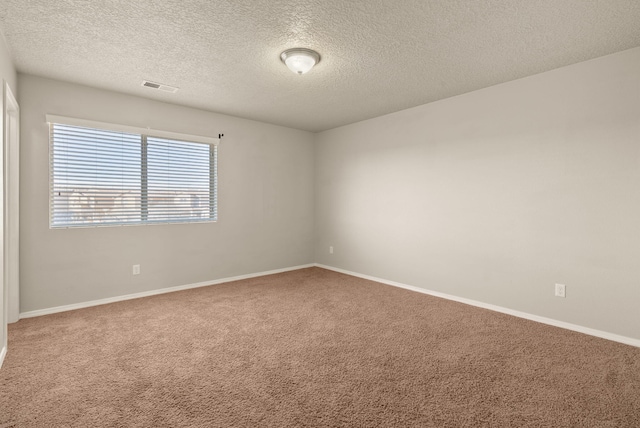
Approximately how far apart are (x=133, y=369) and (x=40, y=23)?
2640 millimetres

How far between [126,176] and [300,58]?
2.66 meters

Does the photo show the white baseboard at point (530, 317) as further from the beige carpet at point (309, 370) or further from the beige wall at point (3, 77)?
the beige wall at point (3, 77)

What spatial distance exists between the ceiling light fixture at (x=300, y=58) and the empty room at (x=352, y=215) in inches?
1.0

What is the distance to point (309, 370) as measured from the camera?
2285 mm

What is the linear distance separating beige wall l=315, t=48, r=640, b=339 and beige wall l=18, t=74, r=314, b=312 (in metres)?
1.32

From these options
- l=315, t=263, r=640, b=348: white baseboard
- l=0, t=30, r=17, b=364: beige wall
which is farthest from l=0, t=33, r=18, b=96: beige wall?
l=315, t=263, r=640, b=348: white baseboard

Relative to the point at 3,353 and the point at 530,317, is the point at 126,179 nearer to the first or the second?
the point at 3,353

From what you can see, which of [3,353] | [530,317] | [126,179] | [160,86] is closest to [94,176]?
[126,179]

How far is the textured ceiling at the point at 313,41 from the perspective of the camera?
2191 millimetres

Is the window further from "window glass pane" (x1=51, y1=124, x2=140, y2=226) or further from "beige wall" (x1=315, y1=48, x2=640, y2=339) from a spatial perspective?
"beige wall" (x1=315, y1=48, x2=640, y2=339)

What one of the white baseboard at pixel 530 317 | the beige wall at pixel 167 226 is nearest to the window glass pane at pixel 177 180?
the beige wall at pixel 167 226

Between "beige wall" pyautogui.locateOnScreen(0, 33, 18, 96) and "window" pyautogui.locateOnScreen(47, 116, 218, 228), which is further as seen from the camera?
"window" pyautogui.locateOnScreen(47, 116, 218, 228)

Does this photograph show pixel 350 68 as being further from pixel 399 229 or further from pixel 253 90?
pixel 399 229

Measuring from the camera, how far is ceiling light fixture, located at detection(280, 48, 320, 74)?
2760 mm
